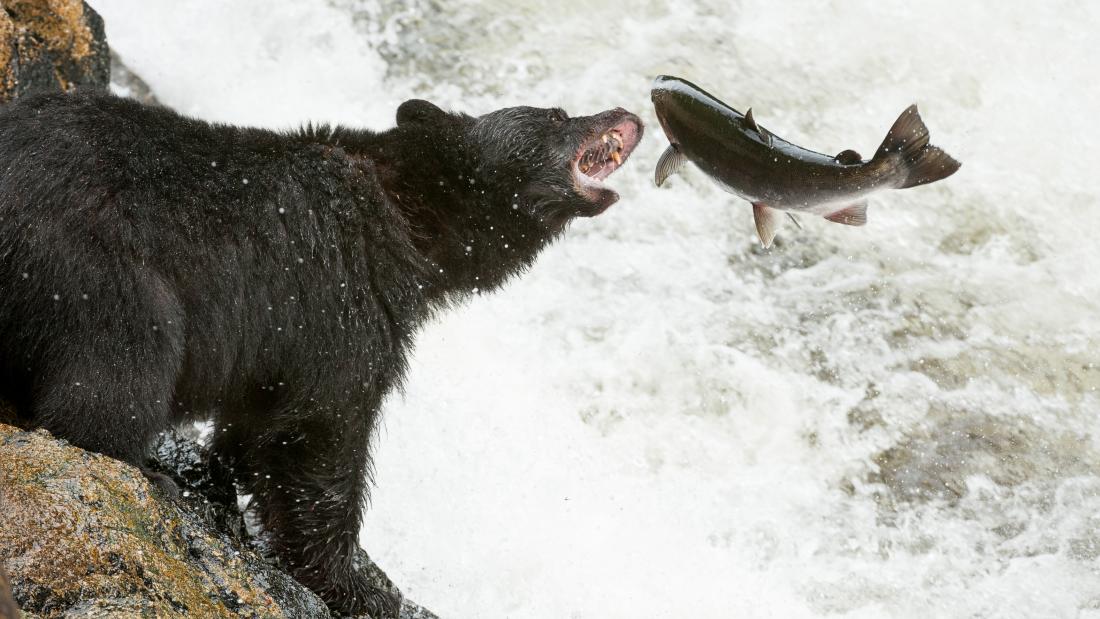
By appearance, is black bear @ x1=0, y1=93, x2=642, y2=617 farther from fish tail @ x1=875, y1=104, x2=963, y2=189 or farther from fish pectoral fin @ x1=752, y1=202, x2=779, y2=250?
fish tail @ x1=875, y1=104, x2=963, y2=189

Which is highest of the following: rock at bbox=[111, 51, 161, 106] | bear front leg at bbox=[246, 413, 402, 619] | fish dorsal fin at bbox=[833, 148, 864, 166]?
rock at bbox=[111, 51, 161, 106]

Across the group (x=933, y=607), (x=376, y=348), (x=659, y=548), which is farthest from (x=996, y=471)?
(x=376, y=348)

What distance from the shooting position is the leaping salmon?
3.88 metres

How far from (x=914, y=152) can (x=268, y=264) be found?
2310mm

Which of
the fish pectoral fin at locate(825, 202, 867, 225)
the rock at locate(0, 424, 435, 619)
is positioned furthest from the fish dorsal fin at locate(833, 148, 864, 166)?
the rock at locate(0, 424, 435, 619)

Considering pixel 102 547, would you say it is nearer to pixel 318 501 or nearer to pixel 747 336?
pixel 318 501

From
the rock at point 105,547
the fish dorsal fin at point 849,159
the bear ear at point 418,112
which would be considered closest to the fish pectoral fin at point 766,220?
the fish dorsal fin at point 849,159

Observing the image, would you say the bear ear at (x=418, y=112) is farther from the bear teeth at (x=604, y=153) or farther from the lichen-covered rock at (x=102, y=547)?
the lichen-covered rock at (x=102, y=547)

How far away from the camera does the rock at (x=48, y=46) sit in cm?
554

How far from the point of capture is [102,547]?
2.98 metres

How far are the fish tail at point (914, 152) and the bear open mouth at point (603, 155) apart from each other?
1476 mm

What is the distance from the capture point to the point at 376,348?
447 cm

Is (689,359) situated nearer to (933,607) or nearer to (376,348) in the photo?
(933,607)

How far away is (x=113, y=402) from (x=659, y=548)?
414cm
